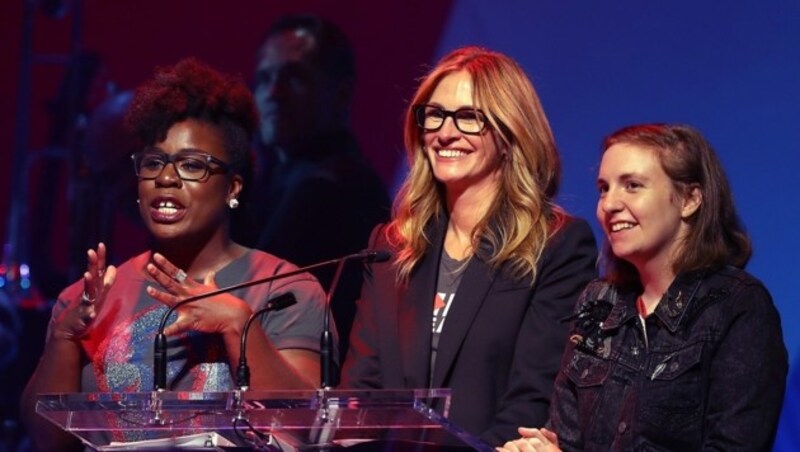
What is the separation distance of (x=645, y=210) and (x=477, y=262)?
2.18ft

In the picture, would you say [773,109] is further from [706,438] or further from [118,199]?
[118,199]

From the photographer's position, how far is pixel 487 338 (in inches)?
161

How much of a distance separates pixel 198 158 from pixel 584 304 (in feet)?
4.01

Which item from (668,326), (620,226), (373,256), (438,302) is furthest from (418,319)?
(668,326)

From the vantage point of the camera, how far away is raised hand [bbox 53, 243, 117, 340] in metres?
3.94

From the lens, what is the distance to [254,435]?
3150mm

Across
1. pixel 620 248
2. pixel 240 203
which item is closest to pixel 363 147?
pixel 240 203

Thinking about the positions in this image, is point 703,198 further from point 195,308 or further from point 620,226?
point 195,308

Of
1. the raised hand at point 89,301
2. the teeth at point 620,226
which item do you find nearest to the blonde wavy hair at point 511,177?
the teeth at point 620,226

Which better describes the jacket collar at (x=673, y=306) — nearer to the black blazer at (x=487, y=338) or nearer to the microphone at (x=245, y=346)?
the black blazer at (x=487, y=338)

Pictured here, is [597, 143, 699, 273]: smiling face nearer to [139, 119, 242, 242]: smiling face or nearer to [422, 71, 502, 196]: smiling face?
[422, 71, 502, 196]: smiling face

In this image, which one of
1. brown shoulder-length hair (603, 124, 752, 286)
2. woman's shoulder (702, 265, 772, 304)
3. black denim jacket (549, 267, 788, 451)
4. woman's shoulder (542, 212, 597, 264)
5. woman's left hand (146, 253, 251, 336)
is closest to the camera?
black denim jacket (549, 267, 788, 451)

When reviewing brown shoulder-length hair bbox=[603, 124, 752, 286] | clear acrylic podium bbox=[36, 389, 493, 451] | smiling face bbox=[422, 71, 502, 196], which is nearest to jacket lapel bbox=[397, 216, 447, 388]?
smiling face bbox=[422, 71, 502, 196]

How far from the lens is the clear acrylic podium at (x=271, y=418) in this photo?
3111 mm
